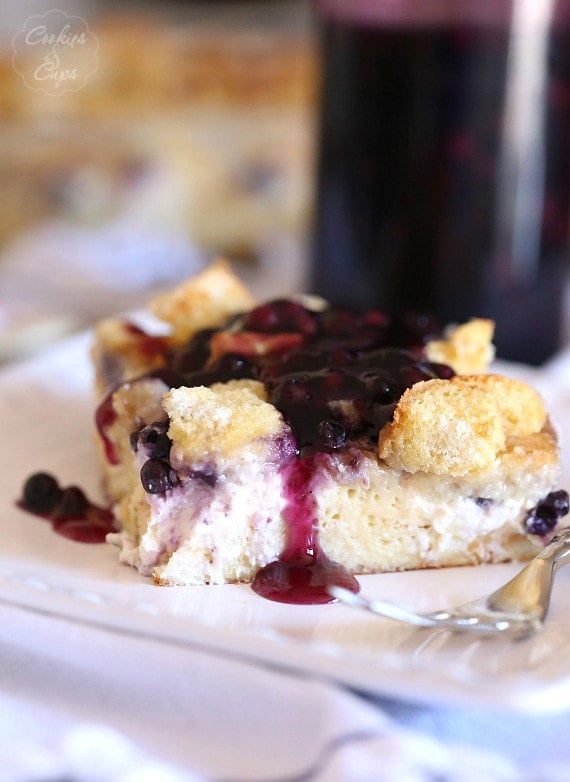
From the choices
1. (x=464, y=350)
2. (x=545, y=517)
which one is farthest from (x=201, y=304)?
(x=545, y=517)

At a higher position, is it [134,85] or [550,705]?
[134,85]

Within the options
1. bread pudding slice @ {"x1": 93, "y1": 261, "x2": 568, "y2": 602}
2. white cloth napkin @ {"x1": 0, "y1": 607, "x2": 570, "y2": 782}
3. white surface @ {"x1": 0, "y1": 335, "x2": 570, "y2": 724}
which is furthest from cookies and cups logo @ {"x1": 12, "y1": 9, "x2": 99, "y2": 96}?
white cloth napkin @ {"x1": 0, "y1": 607, "x2": 570, "y2": 782}

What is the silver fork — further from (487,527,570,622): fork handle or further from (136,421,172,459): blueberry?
(136,421,172,459): blueberry

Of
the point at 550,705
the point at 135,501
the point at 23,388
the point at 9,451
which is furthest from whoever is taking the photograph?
the point at 23,388

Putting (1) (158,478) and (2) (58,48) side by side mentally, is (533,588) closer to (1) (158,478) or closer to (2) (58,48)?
(1) (158,478)

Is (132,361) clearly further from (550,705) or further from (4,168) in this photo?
(4,168)

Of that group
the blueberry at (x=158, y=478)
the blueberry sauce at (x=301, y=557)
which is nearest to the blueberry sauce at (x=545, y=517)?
the blueberry sauce at (x=301, y=557)

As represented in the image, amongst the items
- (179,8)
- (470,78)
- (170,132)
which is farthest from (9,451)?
(179,8)
